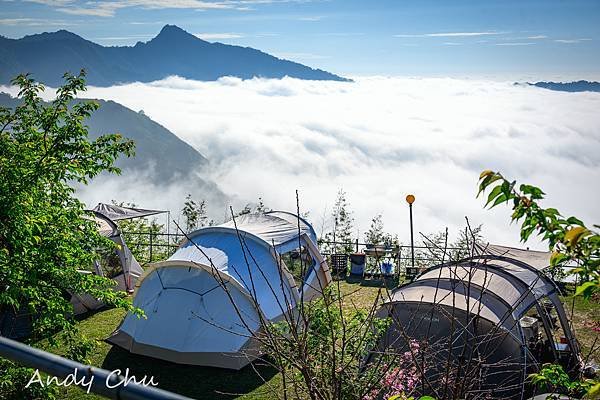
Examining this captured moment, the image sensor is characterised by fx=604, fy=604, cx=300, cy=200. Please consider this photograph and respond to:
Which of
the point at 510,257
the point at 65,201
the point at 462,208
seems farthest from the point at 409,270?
the point at 462,208

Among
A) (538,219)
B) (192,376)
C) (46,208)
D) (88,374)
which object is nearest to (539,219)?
(538,219)

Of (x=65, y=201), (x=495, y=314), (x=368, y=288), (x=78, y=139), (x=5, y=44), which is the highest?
(x=5, y=44)

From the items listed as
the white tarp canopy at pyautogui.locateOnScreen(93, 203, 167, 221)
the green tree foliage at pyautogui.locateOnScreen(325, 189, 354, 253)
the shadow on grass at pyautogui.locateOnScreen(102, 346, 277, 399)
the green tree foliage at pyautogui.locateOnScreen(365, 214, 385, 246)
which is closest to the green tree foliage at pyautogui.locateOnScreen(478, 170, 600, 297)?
the shadow on grass at pyautogui.locateOnScreen(102, 346, 277, 399)

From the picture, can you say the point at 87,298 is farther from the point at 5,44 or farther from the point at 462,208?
the point at 5,44

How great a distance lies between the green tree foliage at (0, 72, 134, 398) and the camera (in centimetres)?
540

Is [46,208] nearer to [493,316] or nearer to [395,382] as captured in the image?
[395,382]

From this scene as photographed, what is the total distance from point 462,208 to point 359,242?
149358mm

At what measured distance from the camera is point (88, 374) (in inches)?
51.1

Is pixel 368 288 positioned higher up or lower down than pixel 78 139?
lower down

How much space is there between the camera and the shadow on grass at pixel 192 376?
27.9 ft

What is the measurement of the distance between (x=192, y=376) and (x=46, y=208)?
4.09 meters

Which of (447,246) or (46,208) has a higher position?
(46,208)

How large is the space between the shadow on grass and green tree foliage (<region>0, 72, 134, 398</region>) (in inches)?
101

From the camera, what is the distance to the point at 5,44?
184 meters
